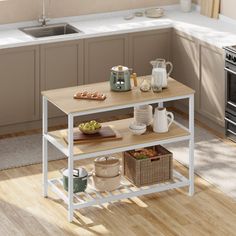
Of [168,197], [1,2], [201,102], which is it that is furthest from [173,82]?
[1,2]

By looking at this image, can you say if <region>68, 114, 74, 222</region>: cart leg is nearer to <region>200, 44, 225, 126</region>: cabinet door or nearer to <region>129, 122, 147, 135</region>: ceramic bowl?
<region>129, 122, 147, 135</region>: ceramic bowl

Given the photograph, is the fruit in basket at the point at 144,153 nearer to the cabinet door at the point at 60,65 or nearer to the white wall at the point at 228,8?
the cabinet door at the point at 60,65

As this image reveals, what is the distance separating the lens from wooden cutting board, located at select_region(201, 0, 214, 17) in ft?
29.2

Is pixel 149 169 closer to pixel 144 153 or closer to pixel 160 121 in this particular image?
pixel 144 153

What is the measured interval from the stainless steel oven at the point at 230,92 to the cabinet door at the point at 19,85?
171 cm

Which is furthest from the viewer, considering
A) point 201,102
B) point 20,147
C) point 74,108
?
point 201,102

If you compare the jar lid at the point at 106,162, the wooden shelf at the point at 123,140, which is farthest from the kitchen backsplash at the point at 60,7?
the jar lid at the point at 106,162

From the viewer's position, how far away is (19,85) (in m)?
8.15

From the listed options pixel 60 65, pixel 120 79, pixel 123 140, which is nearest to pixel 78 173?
pixel 123 140

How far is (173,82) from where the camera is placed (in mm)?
6973

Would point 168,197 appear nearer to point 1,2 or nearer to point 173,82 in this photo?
point 173,82

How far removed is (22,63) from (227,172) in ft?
6.91

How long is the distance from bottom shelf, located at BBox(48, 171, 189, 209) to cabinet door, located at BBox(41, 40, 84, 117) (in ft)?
4.63

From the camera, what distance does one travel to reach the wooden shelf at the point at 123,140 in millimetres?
6488
